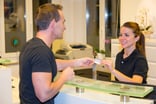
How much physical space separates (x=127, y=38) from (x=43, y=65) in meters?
1.29

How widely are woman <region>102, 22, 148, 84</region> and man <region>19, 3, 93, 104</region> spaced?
0.92 meters

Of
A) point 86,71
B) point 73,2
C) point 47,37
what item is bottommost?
point 86,71

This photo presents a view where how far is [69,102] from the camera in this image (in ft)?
5.65

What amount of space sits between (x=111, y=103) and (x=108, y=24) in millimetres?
4477

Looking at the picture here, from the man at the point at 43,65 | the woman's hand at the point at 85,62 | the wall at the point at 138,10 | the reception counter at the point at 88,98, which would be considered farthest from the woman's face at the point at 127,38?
the wall at the point at 138,10

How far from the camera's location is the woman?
94.9 inches

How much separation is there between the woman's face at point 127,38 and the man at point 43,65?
104 centimetres

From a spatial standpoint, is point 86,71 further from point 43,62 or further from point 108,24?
point 43,62

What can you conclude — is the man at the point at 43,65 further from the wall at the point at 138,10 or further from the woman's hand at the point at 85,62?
the wall at the point at 138,10

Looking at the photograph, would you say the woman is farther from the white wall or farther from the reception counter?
the white wall

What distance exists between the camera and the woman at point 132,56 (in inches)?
94.9

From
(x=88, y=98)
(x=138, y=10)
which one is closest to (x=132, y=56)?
(x=88, y=98)

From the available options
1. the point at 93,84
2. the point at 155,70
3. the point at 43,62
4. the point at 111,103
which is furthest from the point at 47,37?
the point at 155,70

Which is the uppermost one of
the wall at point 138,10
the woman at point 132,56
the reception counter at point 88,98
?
the wall at point 138,10
